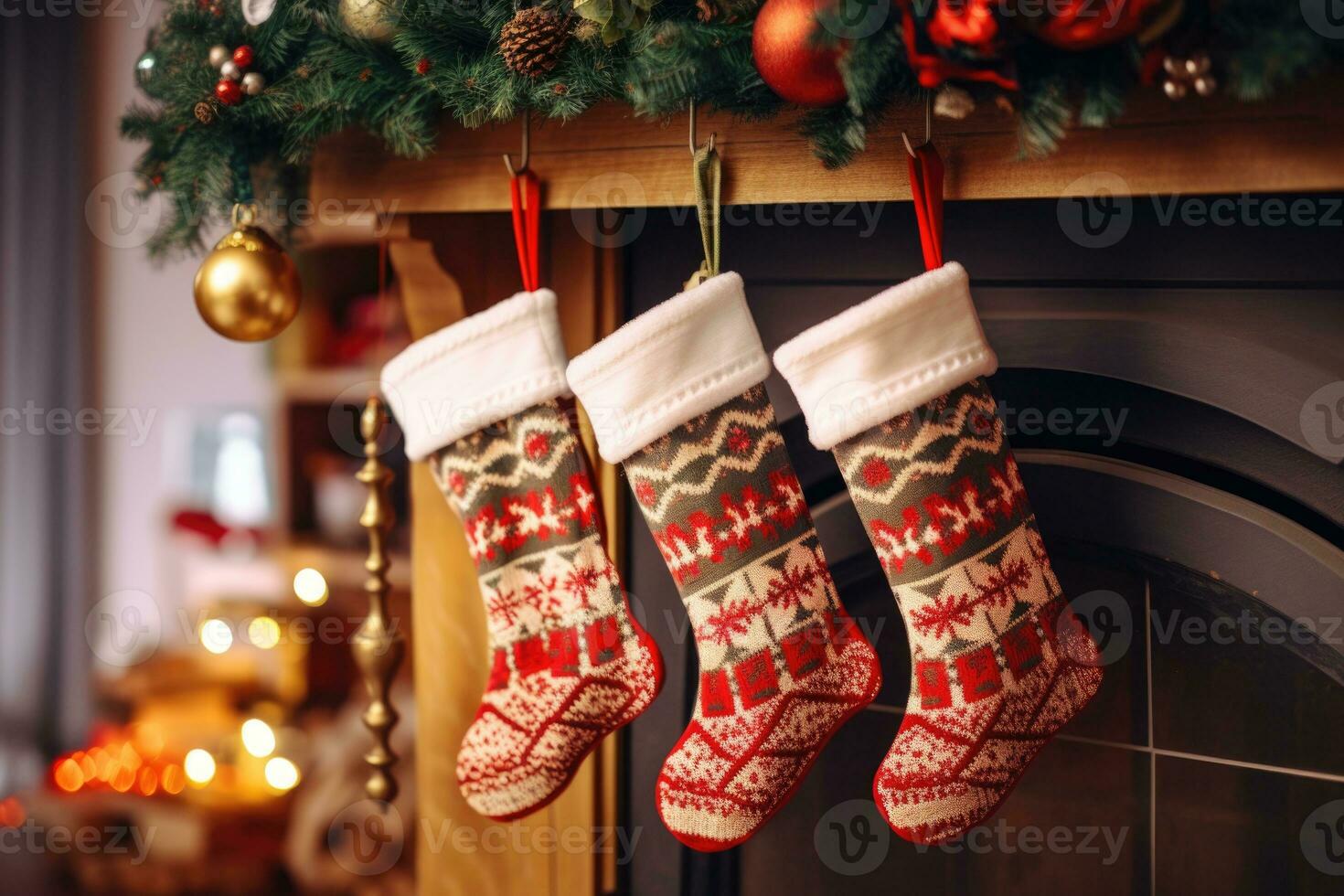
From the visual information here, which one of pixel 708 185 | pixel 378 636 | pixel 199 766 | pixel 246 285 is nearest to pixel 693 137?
pixel 708 185

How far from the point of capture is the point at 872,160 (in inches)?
38.4

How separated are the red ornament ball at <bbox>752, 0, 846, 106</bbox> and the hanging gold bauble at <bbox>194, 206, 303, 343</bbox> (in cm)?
64

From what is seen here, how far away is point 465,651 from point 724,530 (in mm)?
563

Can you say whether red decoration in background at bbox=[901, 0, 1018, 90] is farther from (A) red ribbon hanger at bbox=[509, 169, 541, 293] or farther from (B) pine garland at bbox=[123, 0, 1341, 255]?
(A) red ribbon hanger at bbox=[509, 169, 541, 293]

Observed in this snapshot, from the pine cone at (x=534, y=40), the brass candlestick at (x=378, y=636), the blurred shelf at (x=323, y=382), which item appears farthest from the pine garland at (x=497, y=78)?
the blurred shelf at (x=323, y=382)

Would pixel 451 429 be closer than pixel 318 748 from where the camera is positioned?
Yes

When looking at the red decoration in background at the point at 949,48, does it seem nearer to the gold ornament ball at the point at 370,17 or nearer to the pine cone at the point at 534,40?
the pine cone at the point at 534,40

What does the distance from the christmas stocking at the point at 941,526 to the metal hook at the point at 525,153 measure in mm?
359

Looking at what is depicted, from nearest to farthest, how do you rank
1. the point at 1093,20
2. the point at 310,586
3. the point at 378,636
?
the point at 1093,20
the point at 378,636
the point at 310,586

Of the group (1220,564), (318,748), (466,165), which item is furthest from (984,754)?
(318,748)

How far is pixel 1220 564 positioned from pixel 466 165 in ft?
2.88

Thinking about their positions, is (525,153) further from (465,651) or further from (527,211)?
(465,651)

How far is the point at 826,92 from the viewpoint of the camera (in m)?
0.89

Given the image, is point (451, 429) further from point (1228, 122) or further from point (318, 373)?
point (318, 373)
